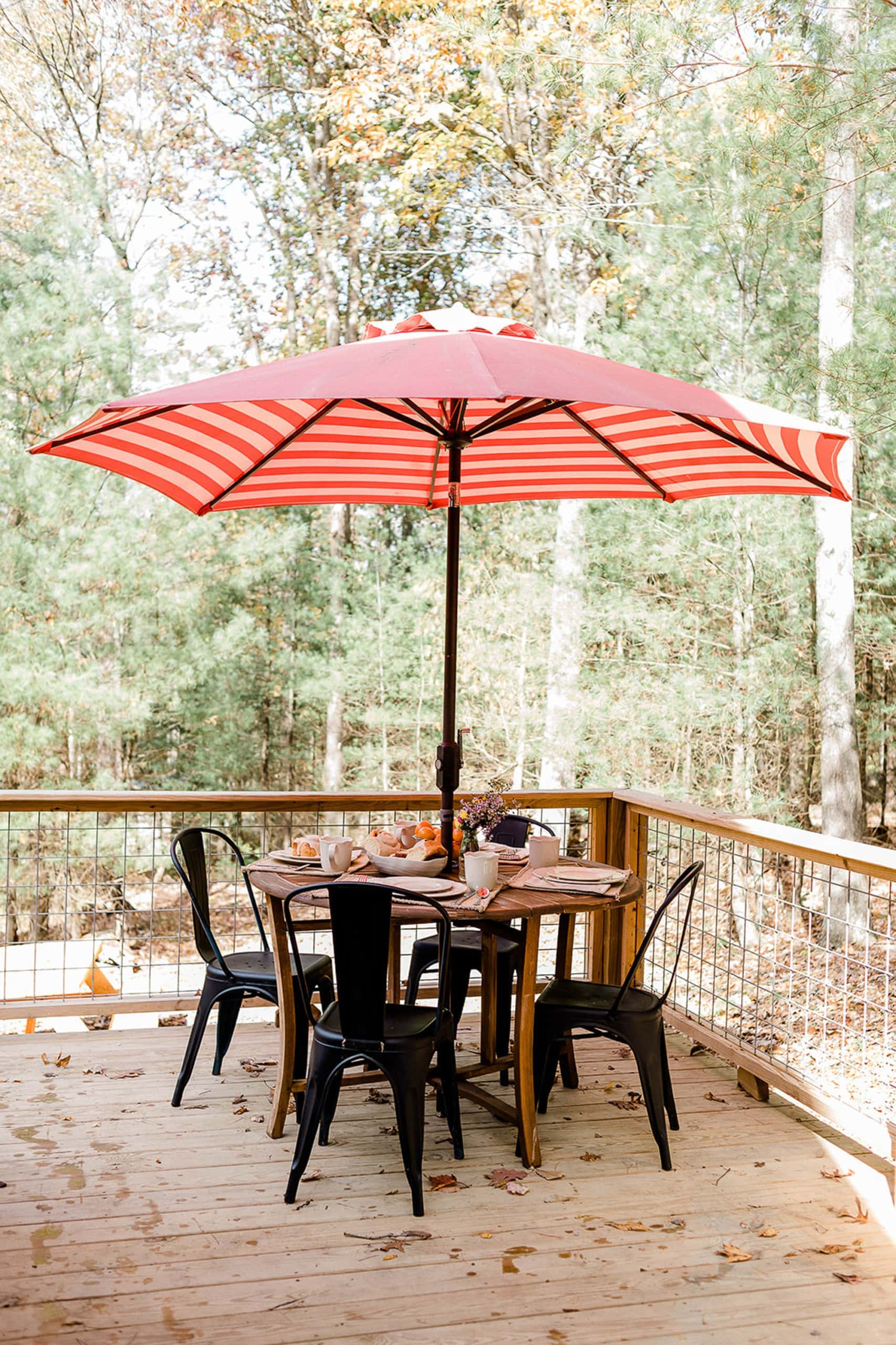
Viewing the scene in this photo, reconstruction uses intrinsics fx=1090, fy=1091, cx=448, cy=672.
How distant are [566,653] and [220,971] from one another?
5.81 metres

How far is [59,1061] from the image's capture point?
3977 millimetres

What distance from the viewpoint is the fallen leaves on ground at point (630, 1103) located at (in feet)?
12.0

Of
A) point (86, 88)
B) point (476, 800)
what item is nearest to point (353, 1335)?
point (476, 800)

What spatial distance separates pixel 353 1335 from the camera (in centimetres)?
230

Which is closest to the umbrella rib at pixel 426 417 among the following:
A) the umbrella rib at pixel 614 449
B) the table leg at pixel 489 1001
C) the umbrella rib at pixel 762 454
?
the umbrella rib at pixel 614 449

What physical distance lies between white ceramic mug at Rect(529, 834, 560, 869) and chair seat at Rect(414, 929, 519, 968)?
0.31m

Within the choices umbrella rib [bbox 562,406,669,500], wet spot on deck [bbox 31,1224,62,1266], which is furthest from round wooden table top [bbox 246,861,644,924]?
umbrella rib [bbox 562,406,669,500]

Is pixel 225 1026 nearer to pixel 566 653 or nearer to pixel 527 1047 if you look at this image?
pixel 527 1047

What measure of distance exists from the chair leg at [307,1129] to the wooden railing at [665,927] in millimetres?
1058

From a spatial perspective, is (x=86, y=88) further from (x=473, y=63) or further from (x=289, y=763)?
(x=289, y=763)

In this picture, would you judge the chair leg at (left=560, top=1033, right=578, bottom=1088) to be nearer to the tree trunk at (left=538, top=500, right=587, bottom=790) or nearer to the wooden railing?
the wooden railing

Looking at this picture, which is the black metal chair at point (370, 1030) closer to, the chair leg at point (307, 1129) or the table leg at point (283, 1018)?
the chair leg at point (307, 1129)

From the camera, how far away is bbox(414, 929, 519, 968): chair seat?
372 centimetres

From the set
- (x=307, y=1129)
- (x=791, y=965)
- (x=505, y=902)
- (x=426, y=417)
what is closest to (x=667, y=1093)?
(x=505, y=902)
